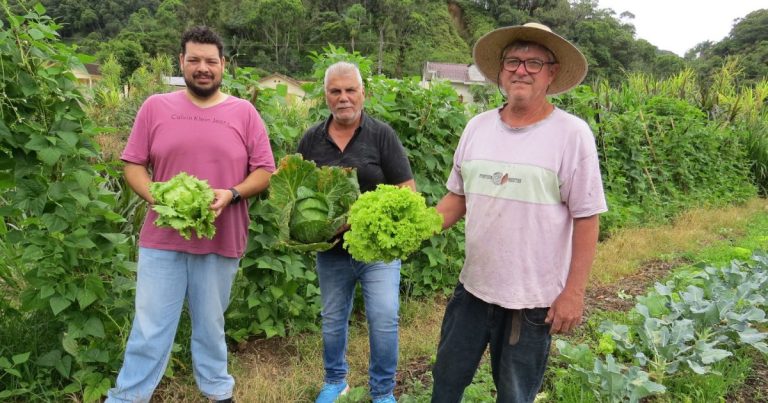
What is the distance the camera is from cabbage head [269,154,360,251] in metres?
2.45

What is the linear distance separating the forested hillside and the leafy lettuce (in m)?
59.2

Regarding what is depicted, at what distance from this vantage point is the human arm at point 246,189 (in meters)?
2.52

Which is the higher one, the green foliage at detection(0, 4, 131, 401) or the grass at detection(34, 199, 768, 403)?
the green foliage at detection(0, 4, 131, 401)

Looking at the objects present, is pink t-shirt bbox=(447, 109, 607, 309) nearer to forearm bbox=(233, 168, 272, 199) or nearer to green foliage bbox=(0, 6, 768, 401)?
green foliage bbox=(0, 6, 768, 401)

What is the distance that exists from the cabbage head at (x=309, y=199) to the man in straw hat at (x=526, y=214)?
637 millimetres

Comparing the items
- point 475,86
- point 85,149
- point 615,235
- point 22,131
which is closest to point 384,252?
point 85,149

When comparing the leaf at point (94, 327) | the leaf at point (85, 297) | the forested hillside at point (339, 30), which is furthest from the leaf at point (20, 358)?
the forested hillside at point (339, 30)

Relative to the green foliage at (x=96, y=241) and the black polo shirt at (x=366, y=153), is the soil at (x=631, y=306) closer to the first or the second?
the green foliage at (x=96, y=241)

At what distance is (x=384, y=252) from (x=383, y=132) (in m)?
0.94

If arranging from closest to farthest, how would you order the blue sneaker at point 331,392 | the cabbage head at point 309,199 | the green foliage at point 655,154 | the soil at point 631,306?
the cabbage head at point 309,199, the blue sneaker at point 331,392, the soil at point 631,306, the green foliage at point 655,154

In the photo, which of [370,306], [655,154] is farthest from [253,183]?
[655,154]

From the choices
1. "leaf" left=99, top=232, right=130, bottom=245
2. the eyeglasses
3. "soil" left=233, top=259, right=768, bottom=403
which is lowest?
"soil" left=233, top=259, right=768, bottom=403

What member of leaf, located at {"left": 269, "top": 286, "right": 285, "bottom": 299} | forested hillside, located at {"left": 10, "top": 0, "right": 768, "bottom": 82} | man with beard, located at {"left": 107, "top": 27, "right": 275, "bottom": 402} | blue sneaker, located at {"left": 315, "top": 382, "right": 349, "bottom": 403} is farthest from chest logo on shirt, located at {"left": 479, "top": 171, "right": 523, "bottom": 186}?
forested hillside, located at {"left": 10, "top": 0, "right": 768, "bottom": 82}

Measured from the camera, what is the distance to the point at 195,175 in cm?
263
